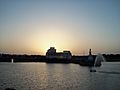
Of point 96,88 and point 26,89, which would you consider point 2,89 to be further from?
point 96,88

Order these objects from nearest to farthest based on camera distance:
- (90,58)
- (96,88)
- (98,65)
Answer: (96,88)
(98,65)
(90,58)

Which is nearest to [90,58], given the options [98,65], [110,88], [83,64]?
[83,64]

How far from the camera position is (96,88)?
48438mm

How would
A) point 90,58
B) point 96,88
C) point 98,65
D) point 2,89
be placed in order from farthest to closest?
1. point 90,58
2. point 98,65
3. point 96,88
4. point 2,89

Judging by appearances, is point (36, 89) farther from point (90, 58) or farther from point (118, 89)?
point (90, 58)

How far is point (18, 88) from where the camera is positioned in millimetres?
47625

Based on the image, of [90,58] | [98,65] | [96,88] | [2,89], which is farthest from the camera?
[90,58]

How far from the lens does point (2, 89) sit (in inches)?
1763

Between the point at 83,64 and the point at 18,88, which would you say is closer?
the point at 18,88

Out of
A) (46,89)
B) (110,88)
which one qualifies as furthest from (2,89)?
(110,88)

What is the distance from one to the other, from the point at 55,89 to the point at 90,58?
11669 cm

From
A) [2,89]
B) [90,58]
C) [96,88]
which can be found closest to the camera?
[2,89]

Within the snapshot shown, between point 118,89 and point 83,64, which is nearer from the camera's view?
point 118,89

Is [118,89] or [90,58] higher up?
[90,58]
